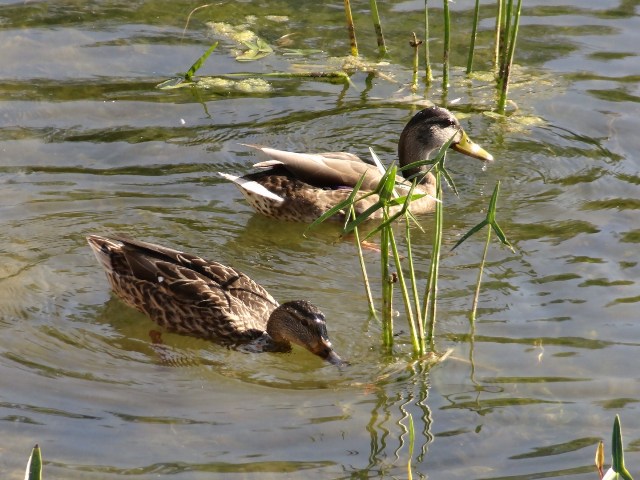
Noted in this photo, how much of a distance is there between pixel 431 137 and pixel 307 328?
3362 mm

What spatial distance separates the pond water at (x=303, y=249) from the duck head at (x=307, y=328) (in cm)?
12

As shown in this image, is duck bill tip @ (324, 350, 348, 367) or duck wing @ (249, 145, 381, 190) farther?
duck wing @ (249, 145, 381, 190)

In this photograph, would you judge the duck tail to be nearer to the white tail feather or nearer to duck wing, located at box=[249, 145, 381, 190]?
the white tail feather

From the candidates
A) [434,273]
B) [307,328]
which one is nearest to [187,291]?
[307,328]

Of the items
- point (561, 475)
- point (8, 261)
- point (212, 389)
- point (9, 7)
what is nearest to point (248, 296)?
point (212, 389)

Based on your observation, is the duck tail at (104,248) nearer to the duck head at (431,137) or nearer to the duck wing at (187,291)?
the duck wing at (187,291)

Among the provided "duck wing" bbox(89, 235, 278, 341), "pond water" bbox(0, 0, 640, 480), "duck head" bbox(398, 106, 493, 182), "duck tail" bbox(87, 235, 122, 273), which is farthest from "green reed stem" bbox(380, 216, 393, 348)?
"duck head" bbox(398, 106, 493, 182)

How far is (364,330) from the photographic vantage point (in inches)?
286

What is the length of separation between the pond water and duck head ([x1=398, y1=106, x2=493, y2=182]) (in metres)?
0.24

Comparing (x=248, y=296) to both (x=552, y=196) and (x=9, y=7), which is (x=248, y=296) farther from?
(x=9, y=7)

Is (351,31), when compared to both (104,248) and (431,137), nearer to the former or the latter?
(431,137)

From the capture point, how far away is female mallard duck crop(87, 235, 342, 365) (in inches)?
294

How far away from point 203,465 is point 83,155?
4.19m

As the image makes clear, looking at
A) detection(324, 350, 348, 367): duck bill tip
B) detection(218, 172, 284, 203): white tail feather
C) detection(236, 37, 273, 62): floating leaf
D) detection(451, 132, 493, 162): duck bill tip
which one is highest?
detection(236, 37, 273, 62): floating leaf
